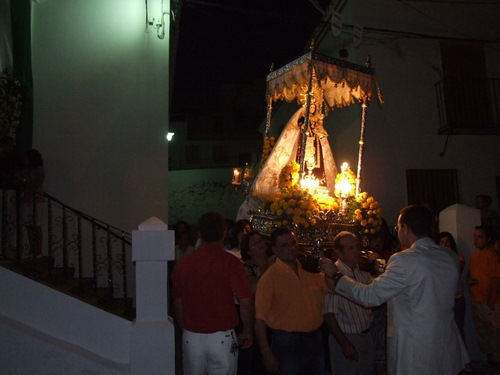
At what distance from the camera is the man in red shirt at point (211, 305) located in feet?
11.4

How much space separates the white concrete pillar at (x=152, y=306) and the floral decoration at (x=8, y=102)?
9.87 feet

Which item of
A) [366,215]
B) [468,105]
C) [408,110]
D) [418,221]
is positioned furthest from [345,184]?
[468,105]

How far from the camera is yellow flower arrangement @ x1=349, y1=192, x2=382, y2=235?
628cm

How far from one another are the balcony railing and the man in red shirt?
7.73m

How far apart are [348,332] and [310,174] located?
341 cm

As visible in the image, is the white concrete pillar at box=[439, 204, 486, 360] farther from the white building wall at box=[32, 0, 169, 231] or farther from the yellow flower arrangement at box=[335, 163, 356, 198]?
the white building wall at box=[32, 0, 169, 231]

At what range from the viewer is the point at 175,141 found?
86.1ft

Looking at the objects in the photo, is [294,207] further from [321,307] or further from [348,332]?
[348,332]

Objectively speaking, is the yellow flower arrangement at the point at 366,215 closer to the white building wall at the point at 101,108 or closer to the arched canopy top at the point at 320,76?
the arched canopy top at the point at 320,76

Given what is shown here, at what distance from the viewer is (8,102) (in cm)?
615

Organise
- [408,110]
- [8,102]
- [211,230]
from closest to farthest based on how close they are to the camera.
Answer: [211,230] → [8,102] → [408,110]

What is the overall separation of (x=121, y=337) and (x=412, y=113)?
765 centimetres

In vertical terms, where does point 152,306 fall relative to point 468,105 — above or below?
below

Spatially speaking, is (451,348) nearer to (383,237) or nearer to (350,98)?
(383,237)
